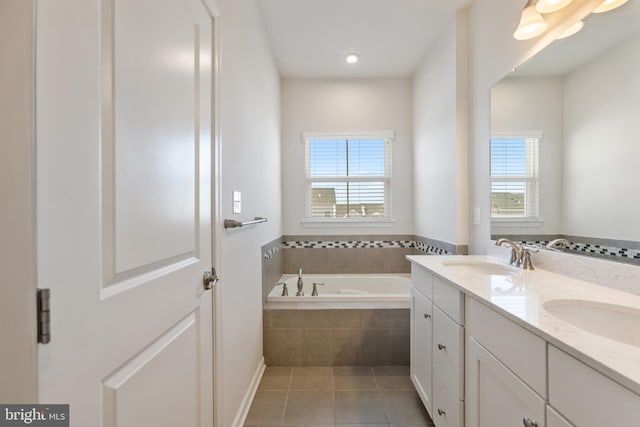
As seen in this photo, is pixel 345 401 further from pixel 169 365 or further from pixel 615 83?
pixel 615 83

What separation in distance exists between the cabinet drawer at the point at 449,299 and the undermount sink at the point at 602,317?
0.33m

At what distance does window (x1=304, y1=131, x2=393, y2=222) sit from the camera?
3.39m

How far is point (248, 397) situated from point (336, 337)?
0.78 m

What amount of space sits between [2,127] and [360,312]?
2.23 m

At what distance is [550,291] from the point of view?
110 cm

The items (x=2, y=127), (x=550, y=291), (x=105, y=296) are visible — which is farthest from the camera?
(x=550, y=291)

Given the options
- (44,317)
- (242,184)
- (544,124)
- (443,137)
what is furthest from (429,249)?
(44,317)

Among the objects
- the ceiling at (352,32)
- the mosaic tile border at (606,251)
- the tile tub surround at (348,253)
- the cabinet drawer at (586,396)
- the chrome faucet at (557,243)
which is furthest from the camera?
the tile tub surround at (348,253)

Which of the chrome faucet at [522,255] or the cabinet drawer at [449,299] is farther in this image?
the chrome faucet at [522,255]

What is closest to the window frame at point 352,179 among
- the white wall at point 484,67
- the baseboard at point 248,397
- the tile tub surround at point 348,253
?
the tile tub surround at point 348,253

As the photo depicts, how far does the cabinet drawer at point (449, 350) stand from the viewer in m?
1.25

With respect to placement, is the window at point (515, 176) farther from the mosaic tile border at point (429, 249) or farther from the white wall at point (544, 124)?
the mosaic tile border at point (429, 249)

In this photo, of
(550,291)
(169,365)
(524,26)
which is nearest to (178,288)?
(169,365)

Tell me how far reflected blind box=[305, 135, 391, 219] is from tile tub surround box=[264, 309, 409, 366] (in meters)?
1.33
